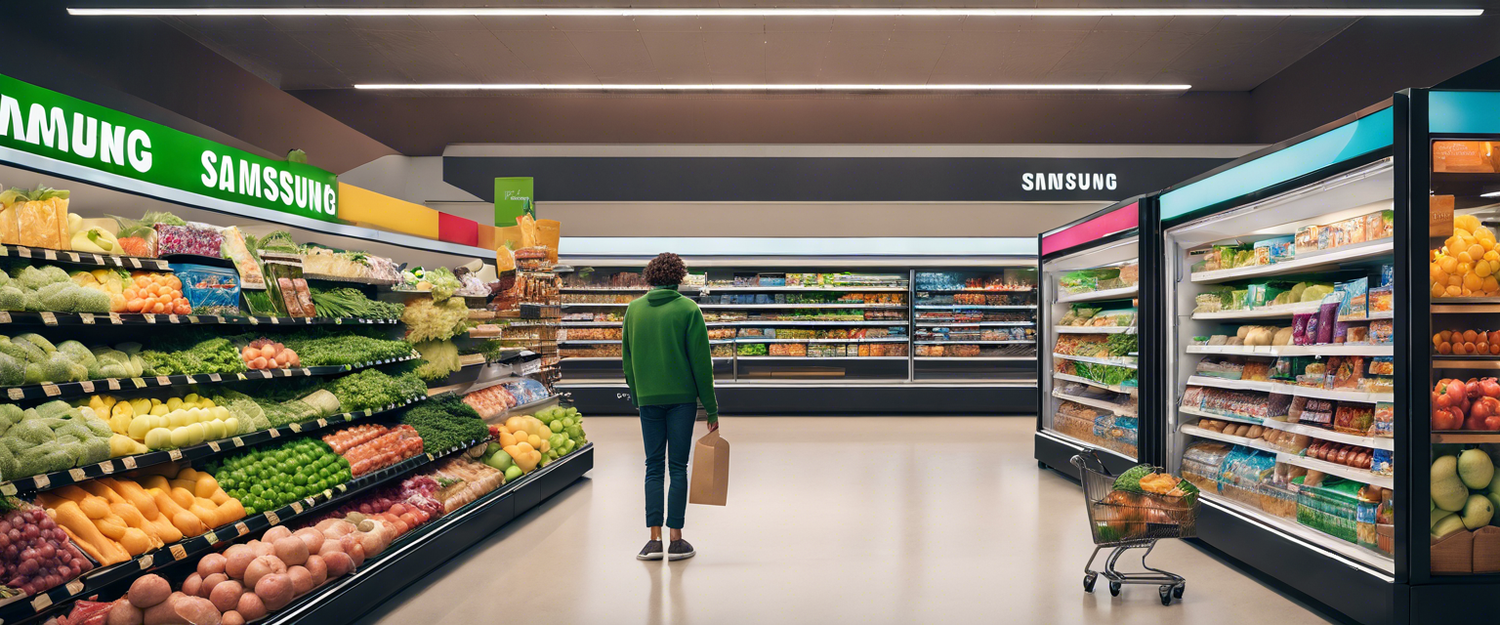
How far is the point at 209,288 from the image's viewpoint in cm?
324

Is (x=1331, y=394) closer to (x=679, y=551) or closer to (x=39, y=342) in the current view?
(x=679, y=551)

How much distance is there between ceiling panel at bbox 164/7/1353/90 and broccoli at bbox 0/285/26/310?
208 inches

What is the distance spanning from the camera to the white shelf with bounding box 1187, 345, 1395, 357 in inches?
121

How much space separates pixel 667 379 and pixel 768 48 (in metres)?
5.35

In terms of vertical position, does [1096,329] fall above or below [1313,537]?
above

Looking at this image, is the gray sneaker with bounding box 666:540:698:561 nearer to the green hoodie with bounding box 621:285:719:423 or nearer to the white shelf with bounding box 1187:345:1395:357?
the green hoodie with bounding box 621:285:719:423

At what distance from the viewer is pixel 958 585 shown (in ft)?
11.5

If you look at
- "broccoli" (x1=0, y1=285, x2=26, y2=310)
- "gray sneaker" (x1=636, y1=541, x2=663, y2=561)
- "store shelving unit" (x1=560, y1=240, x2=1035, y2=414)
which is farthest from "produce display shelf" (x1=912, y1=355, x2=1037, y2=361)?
"broccoli" (x1=0, y1=285, x2=26, y2=310)

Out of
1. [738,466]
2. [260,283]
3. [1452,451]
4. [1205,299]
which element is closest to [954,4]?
[1205,299]

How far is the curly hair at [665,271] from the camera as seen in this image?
12.7 ft

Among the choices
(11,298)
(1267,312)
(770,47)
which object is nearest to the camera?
(11,298)

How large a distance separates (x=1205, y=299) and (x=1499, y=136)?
68.1 inches

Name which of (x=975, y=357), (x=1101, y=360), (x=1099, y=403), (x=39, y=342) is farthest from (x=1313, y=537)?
(x=975, y=357)

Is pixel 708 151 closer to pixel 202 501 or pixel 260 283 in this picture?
pixel 260 283
